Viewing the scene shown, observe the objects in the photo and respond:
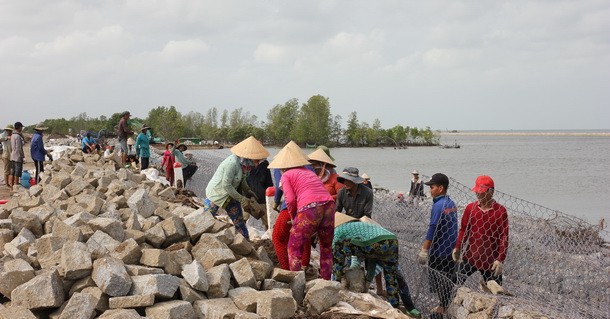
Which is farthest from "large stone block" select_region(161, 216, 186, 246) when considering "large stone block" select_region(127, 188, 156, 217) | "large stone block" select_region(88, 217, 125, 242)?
"large stone block" select_region(127, 188, 156, 217)

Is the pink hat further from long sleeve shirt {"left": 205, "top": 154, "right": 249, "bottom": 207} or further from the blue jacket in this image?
the blue jacket

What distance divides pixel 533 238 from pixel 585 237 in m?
1.67

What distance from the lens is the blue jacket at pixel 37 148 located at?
37.5 feet

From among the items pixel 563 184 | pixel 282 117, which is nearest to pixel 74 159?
pixel 563 184

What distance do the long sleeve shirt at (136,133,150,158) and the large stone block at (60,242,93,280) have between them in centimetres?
837

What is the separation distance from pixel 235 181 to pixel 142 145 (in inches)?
285

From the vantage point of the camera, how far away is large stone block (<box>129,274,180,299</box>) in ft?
13.0

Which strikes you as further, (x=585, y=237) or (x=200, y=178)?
(x=200, y=178)

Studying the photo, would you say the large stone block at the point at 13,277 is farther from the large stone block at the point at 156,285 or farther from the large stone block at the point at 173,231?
the large stone block at the point at 173,231

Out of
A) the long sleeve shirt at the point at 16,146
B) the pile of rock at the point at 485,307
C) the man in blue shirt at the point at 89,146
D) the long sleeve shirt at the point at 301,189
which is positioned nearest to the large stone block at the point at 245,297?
the long sleeve shirt at the point at 301,189

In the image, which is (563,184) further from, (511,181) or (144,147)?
(144,147)

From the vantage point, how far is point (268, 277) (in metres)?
4.64

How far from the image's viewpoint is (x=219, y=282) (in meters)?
4.25

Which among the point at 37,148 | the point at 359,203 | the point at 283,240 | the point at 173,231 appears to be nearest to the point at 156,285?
the point at 173,231
